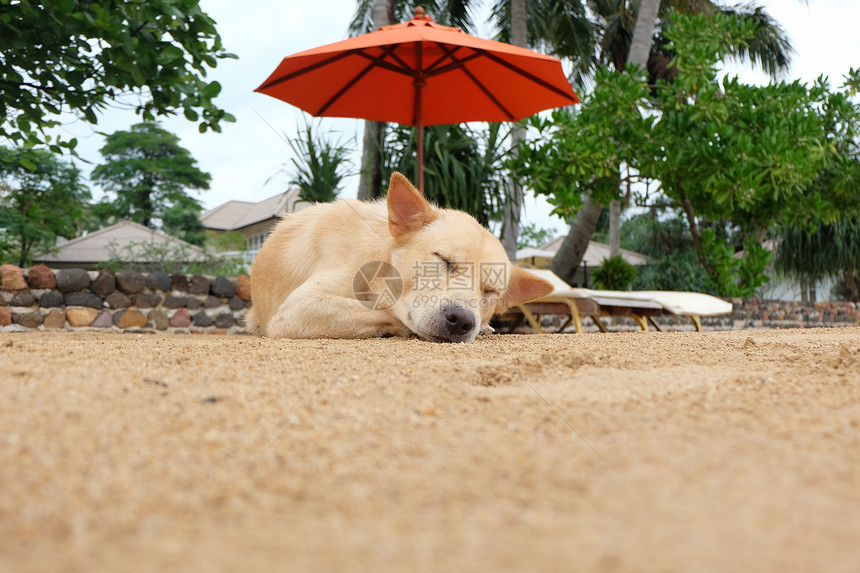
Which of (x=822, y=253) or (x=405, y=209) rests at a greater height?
(x=822, y=253)

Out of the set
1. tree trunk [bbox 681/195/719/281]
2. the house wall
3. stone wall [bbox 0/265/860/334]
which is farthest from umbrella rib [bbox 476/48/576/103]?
the house wall

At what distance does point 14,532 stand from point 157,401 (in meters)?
0.57

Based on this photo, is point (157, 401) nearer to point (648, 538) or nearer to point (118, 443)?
point (118, 443)

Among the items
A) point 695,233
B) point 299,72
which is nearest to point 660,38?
point 695,233

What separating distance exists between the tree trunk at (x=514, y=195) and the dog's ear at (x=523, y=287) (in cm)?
498

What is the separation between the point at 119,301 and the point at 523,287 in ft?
17.6

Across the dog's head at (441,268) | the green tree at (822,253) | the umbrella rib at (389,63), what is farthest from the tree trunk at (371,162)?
the green tree at (822,253)

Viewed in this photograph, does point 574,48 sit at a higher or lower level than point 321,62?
higher

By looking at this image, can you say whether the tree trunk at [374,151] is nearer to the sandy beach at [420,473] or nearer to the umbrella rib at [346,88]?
the umbrella rib at [346,88]

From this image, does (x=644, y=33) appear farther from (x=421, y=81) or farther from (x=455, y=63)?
(x=421, y=81)

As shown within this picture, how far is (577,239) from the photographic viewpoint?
34.0 ft

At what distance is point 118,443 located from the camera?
1.03 metres

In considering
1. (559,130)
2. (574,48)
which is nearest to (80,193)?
(574,48)

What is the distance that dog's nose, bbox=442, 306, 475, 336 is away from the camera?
2.83m
